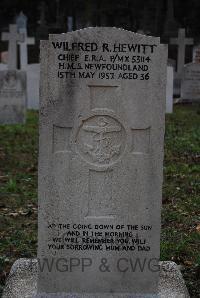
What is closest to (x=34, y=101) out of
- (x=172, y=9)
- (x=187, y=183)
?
(x=187, y=183)

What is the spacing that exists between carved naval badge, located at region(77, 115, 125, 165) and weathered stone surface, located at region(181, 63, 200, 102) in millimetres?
14947

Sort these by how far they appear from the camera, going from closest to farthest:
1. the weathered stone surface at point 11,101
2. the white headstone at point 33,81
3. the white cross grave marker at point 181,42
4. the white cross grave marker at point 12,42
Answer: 1. the weathered stone surface at point 11,101
2. the white headstone at point 33,81
3. the white cross grave marker at point 12,42
4. the white cross grave marker at point 181,42

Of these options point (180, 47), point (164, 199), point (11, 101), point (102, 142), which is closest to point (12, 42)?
point (11, 101)

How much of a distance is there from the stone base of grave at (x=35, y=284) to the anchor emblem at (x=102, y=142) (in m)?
1.02

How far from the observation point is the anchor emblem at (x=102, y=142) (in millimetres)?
4277

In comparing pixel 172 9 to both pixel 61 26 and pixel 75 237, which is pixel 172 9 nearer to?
pixel 61 26

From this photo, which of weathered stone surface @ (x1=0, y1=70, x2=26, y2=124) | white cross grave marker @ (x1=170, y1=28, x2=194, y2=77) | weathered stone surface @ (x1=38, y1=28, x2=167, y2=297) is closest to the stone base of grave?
weathered stone surface @ (x1=38, y1=28, x2=167, y2=297)

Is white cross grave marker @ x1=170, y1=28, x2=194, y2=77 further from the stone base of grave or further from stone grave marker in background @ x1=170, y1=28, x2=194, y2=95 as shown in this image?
the stone base of grave

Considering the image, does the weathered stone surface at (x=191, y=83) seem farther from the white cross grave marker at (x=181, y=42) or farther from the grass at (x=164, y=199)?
the grass at (x=164, y=199)

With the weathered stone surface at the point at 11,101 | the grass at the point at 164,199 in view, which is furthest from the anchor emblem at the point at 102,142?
the weathered stone surface at the point at 11,101

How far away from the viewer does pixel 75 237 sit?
4.43m

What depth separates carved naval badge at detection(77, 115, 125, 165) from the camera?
14.0 feet

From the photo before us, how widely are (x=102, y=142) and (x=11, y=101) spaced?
33.6 ft

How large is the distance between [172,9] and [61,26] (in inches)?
364
